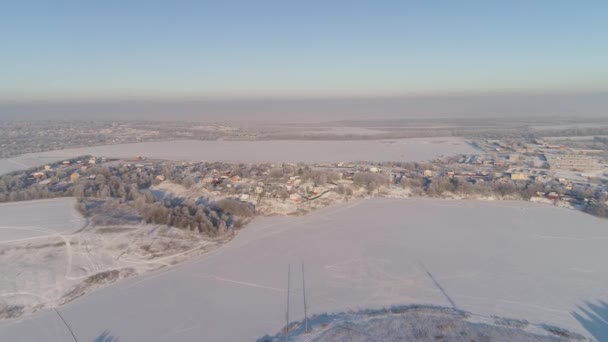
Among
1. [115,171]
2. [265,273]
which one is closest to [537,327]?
[265,273]

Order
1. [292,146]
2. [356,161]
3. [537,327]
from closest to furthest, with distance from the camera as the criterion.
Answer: [537,327] < [356,161] < [292,146]

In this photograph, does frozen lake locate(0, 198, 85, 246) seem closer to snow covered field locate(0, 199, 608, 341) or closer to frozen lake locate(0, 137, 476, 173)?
snow covered field locate(0, 199, 608, 341)

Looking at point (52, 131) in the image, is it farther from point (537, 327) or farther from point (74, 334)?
point (537, 327)

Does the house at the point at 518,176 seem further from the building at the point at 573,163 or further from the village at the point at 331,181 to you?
the building at the point at 573,163

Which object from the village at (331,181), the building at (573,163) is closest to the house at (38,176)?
the village at (331,181)

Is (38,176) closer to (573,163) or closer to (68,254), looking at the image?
(68,254)

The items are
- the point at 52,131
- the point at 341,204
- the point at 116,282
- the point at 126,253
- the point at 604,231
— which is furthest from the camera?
the point at 52,131
